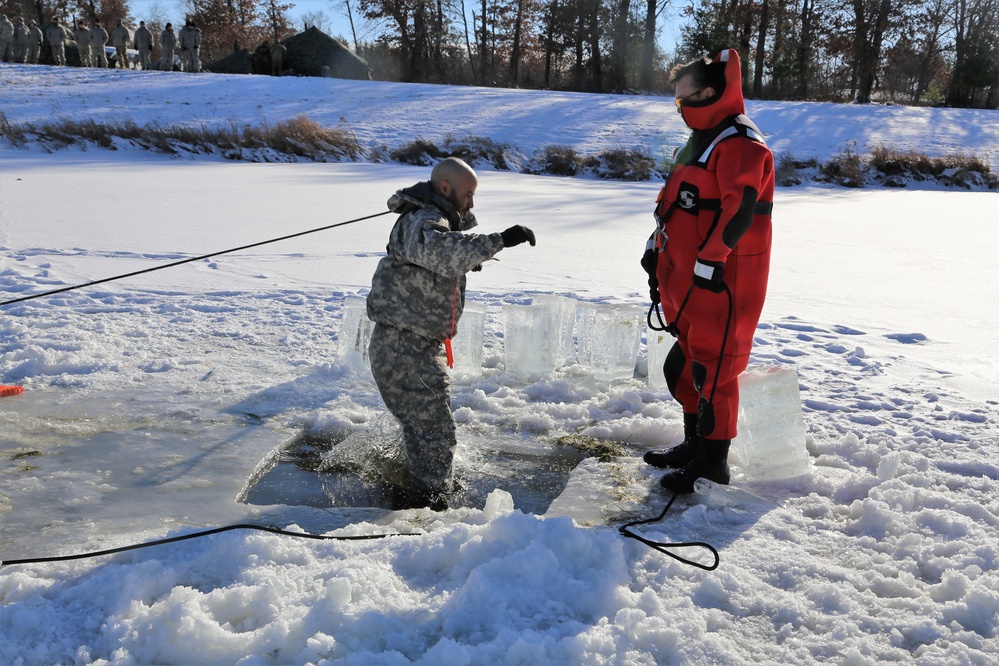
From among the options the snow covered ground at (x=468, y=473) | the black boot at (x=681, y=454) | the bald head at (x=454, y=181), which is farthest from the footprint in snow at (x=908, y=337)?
the bald head at (x=454, y=181)

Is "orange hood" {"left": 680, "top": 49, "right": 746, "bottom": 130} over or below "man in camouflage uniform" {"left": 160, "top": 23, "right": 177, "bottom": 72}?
below

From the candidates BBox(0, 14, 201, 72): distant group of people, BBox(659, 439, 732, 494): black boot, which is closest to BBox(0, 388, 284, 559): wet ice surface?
BBox(659, 439, 732, 494): black boot

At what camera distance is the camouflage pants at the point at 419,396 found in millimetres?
3500

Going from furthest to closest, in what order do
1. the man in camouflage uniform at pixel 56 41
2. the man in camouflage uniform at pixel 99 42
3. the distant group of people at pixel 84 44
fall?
the man in camouflage uniform at pixel 99 42 → the man in camouflage uniform at pixel 56 41 → the distant group of people at pixel 84 44

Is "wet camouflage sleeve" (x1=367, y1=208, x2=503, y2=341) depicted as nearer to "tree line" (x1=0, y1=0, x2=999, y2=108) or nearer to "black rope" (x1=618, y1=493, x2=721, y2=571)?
"black rope" (x1=618, y1=493, x2=721, y2=571)

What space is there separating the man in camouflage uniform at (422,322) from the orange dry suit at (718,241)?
87 cm

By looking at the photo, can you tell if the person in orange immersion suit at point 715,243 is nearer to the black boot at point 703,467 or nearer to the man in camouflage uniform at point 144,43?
the black boot at point 703,467

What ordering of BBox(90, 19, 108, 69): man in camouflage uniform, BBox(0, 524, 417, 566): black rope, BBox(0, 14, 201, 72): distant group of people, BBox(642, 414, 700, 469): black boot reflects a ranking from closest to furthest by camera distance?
BBox(0, 524, 417, 566): black rope
BBox(642, 414, 700, 469): black boot
BBox(0, 14, 201, 72): distant group of people
BBox(90, 19, 108, 69): man in camouflage uniform

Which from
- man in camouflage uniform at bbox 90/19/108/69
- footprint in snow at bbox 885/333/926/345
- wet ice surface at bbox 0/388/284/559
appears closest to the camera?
wet ice surface at bbox 0/388/284/559

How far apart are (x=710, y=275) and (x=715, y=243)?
4.8 inches

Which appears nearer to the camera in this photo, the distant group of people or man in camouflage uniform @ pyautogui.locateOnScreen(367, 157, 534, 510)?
man in camouflage uniform @ pyautogui.locateOnScreen(367, 157, 534, 510)

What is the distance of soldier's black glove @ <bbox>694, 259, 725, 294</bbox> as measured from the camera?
3129mm

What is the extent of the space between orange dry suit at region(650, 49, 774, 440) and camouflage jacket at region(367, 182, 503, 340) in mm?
774

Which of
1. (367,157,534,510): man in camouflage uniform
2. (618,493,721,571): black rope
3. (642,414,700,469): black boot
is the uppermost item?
(367,157,534,510): man in camouflage uniform
